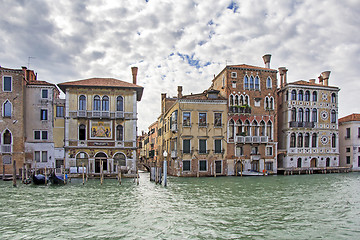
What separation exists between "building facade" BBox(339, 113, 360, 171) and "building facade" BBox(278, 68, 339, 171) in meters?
2.44

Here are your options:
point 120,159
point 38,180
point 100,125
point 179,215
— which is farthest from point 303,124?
point 38,180

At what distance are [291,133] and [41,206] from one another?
25134mm

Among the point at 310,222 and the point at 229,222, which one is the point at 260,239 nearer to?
the point at 229,222

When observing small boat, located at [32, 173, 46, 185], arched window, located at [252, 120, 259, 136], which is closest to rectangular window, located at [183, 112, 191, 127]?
Answer: arched window, located at [252, 120, 259, 136]

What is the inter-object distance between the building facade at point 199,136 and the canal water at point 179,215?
38.1 ft

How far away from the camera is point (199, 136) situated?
92.4 feet

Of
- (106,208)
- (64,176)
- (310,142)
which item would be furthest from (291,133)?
(106,208)

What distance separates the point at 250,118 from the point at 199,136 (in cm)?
524

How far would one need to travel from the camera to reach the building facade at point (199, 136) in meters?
27.8

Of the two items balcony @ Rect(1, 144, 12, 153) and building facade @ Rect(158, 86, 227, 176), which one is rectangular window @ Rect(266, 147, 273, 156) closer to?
building facade @ Rect(158, 86, 227, 176)

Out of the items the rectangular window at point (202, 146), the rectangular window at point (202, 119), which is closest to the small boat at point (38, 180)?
the rectangular window at point (202, 146)

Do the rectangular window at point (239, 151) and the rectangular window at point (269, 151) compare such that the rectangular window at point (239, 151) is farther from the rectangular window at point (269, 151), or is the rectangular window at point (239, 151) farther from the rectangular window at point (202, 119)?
the rectangular window at point (202, 119)

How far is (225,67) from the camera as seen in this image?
2945 centimetres

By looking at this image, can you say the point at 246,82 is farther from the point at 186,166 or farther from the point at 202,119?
the point at 186,166
